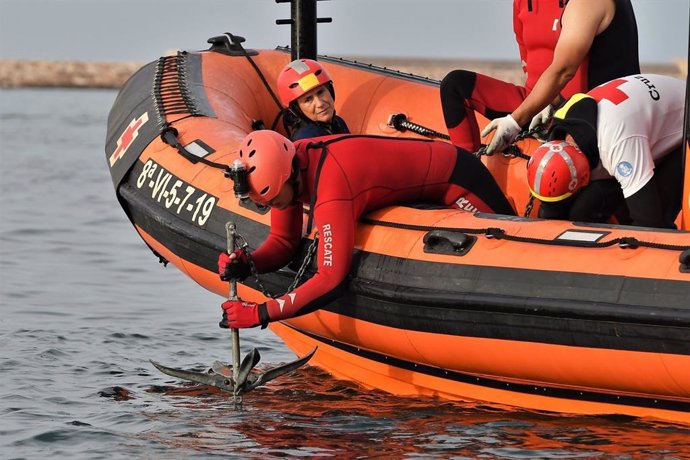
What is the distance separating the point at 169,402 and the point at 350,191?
4.37 ft

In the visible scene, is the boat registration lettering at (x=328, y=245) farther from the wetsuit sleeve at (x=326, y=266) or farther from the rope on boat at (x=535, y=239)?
the rope on boat at (x=535, y=239)

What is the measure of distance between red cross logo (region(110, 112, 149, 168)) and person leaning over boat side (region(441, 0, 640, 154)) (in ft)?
5.42

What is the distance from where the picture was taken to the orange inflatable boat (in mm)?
6023

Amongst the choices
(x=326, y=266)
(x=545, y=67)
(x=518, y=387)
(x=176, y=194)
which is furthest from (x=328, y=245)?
(x=545, y=67)

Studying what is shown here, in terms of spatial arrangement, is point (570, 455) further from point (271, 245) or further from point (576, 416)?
point (271, 245)

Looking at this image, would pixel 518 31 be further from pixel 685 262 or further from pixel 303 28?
pixel 685 262

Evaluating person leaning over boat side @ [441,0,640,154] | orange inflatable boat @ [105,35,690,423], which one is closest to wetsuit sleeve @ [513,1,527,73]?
person leaning over boat side @ [441,0,640,154]

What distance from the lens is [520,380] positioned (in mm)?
6488

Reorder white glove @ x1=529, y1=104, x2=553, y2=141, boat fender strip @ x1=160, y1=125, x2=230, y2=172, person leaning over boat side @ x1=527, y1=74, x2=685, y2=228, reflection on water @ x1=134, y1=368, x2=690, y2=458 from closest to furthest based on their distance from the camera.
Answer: reflection on water @ x1=134, y1=368, x2=690, y2=458 < person leaning over boat side @ x1=527, y1=74, x2=685, y2=228 < boat fender strip @ x1=160, y1=125, x2=230, y2=172 < white glove @ x1=529, y1=104, x2=553, y2=141

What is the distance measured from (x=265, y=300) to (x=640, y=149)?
1796 millimetres

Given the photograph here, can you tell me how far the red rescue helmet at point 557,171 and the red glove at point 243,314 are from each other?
1242 millimetres

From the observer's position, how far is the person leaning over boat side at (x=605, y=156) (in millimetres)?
6706

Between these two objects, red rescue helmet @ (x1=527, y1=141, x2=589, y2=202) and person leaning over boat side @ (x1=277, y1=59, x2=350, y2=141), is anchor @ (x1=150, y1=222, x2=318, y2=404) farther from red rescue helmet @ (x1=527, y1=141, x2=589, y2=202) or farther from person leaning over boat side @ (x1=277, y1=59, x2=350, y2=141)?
red rescue helmet @ (x1=527, y1=141, x2=589, y2=202)

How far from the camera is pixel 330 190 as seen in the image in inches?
260
